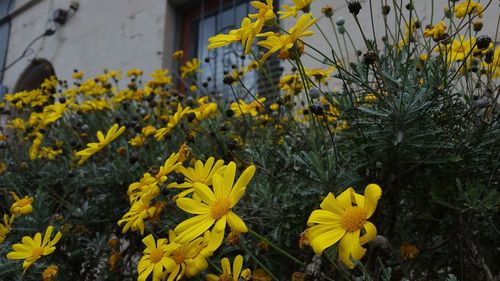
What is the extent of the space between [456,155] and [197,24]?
3.41 m

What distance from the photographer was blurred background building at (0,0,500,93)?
13.0 ft

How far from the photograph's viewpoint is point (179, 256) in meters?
0.94

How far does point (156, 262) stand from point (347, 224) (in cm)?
46

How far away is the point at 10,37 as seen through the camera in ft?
18.2

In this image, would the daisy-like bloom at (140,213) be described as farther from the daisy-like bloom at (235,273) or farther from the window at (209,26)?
the window at (209,26)

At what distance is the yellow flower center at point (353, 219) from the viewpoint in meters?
0.69

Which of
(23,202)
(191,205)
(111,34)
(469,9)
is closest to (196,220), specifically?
(191,205)

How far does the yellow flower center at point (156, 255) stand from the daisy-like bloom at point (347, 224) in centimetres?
39

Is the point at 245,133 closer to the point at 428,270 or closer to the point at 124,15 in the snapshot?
the point at 428,270

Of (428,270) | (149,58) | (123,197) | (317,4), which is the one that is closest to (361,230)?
(428,270)

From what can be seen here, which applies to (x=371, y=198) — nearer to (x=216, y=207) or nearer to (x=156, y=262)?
(x=216, y=207)

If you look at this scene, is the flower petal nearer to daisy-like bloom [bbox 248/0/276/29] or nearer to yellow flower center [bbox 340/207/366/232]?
yellow flower center [bbox 340/207/366/232]

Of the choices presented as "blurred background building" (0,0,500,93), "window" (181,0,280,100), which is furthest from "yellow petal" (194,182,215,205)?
"window" (181,0,280,100)

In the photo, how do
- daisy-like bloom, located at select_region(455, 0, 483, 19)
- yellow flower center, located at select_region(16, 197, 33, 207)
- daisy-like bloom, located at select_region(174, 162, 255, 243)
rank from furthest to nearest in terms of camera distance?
yellow flower center, located at select_region(16, 197, 33, 207), daisy-like bloom, located at select_region(455, 0, 483, 19), daisy-like bloom, located at select_region(174, 162, 255, 243)
